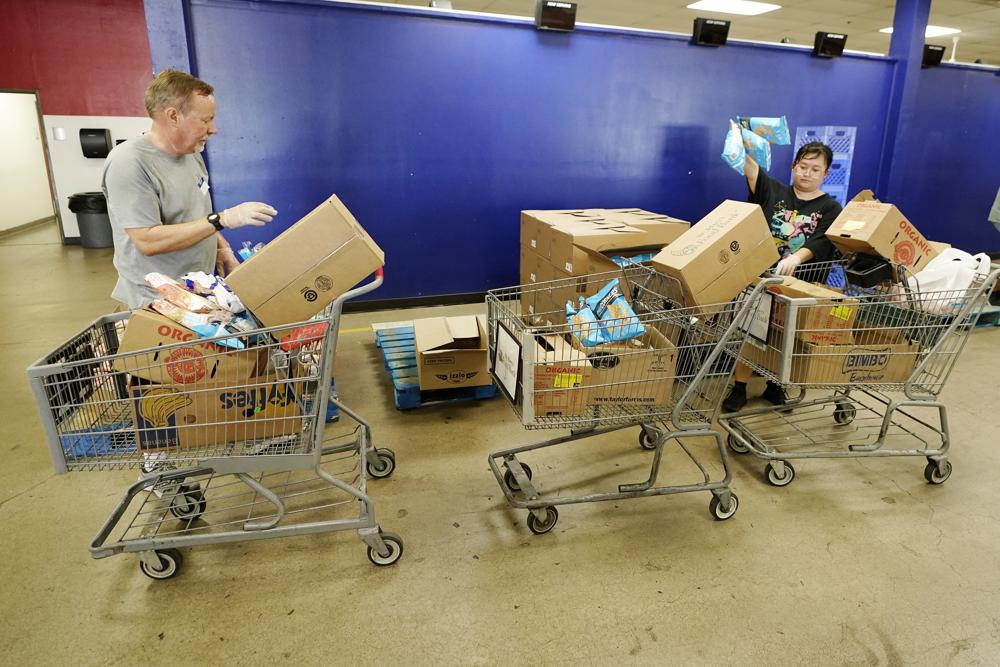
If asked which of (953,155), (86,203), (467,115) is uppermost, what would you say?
(467,115)

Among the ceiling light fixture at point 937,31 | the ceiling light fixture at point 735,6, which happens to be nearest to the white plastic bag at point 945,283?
the ceiling light fixture at point 735,6

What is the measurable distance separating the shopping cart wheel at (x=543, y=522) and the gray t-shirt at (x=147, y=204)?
168cm

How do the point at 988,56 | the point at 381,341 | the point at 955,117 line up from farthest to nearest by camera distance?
the point at 988,56 → the point at 955,117 → the point at 381,341

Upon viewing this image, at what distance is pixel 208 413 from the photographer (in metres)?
1.79

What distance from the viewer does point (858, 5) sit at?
8.16m

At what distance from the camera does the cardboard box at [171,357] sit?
66.8 inches

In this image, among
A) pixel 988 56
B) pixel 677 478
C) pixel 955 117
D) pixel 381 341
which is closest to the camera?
pixel 677 478

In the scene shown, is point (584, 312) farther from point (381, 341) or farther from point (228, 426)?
point (381, 341)

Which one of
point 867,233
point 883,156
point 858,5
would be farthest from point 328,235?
point 858,5

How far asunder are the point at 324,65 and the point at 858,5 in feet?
25.8

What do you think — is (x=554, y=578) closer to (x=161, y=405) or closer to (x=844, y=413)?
(x=161, y=405)

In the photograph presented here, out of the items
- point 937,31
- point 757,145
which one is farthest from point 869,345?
point 937,31

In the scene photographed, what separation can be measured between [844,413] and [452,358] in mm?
2110

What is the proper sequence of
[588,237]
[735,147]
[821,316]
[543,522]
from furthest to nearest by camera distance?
[588,237] → [735,147] → [821,316] → [543,522]
